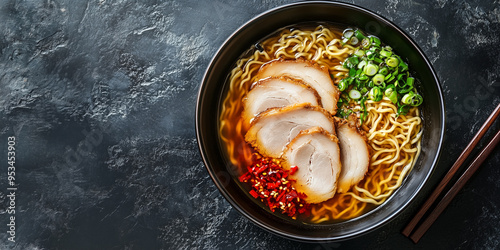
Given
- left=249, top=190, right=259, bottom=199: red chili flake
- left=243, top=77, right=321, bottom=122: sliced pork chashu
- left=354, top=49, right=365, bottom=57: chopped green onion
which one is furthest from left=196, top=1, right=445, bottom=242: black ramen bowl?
left=243, top=77, right=321, bottom=122: sliced pork chashu

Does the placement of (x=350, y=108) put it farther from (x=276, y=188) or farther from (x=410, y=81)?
(x=276, y=188)

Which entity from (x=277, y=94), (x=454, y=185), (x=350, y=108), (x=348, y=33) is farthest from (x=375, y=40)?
(x=454, y=185)

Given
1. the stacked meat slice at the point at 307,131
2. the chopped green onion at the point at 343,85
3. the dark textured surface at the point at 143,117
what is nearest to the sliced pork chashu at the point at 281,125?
the stacked meat slice at the point at 307,131

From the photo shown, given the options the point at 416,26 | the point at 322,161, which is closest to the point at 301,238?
the point at 322,161

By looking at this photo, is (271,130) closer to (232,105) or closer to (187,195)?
(232,105)

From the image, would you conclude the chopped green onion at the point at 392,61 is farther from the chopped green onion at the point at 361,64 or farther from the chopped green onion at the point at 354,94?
the chopped green onion at the point at 354,94

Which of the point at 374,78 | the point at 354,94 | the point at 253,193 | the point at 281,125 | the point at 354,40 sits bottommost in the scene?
the point at 253,193
